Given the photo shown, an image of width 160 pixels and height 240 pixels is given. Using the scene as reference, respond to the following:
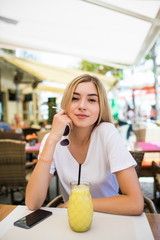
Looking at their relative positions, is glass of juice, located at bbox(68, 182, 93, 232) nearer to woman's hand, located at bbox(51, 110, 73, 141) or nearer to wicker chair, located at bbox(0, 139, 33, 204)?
woman's hand, located at bbox(51, 110, 73, 141)

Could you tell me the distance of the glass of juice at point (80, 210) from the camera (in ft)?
2.86

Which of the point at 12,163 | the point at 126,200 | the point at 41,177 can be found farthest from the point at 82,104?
the point at 12,163

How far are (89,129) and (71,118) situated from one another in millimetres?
193

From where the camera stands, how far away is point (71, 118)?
154 centimetres

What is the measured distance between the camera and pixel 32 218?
1.00m

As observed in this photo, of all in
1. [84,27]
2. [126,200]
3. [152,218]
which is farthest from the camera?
[84,27]

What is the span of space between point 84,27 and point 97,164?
3.50m

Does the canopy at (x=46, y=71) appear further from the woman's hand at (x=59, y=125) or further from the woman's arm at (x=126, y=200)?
the woman's arm at (x=126, y=200)

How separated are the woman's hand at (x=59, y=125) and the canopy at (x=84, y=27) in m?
2.34

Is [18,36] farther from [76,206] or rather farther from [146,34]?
[76,206]

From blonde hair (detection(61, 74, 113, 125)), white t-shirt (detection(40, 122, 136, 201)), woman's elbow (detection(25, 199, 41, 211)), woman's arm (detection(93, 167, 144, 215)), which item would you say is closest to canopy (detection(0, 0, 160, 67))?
blonde hair (detection(61, 74, 113, 125))

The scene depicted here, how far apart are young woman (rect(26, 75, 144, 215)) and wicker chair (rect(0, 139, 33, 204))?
4.09 ft

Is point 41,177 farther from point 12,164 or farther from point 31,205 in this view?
point 12,164

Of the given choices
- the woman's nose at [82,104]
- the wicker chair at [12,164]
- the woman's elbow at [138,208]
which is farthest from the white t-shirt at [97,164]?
the wicker chair at [12,164]
